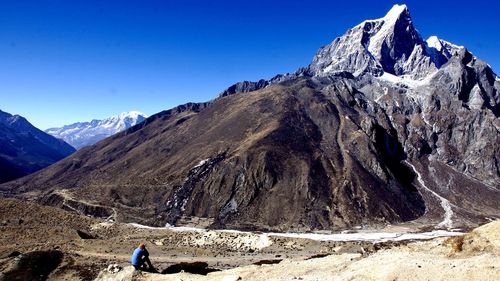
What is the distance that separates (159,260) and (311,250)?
30.7m

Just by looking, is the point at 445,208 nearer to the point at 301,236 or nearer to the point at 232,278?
the point at 301,236

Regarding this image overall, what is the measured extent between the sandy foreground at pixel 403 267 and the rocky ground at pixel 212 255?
6 centimetres

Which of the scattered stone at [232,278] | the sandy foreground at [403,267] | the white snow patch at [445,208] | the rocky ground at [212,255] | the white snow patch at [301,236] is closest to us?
the sandy foreground at [403,267]

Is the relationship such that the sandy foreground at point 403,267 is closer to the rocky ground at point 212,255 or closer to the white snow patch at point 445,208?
the rocky ground at point 212,255

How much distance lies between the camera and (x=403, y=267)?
91.7 ft

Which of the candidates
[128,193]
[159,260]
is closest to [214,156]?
[128,193]

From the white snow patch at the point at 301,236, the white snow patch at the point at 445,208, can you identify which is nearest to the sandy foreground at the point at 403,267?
the white snow patch at the point at 301,236

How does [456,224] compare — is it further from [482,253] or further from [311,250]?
[482,253]

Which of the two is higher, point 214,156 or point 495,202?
point 214,156

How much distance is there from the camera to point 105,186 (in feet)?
578

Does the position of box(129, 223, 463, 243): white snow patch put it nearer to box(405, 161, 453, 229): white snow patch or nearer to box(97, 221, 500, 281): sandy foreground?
box(405, 161, 453, 229): white snow patch

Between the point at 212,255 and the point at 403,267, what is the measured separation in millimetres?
44156

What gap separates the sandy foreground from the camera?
26.7m

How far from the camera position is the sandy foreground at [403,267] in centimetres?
2666
